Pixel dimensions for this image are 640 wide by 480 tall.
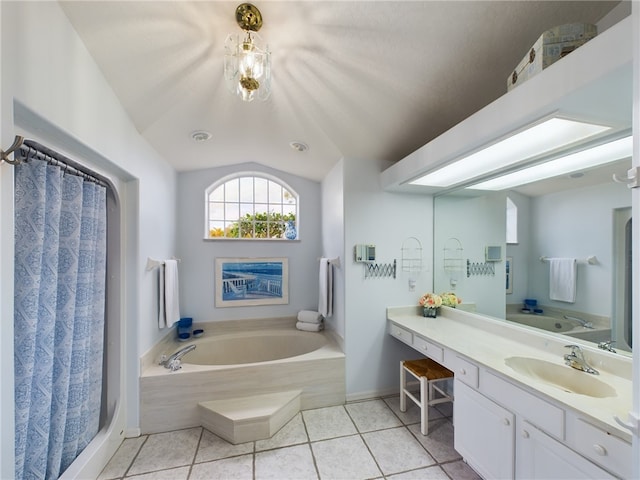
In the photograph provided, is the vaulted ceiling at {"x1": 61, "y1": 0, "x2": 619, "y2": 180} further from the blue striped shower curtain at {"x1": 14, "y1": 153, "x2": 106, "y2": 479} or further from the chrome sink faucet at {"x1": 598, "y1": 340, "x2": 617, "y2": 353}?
the chrome sink faucet at {"x1": 598, "y1": 340, "x2": 617, "y2": 353}

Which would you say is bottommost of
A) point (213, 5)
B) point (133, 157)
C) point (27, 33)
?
point (133, 157)

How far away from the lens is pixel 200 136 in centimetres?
239

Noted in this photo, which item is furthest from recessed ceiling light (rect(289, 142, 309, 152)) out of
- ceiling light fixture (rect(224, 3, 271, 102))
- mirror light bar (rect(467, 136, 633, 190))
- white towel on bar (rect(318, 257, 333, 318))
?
mirror light bar (rect(467, 136, 633, 190))

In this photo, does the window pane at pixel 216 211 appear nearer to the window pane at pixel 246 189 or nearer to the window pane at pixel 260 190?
the window pane at pixel 246 189

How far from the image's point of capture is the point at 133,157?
80.0 inches

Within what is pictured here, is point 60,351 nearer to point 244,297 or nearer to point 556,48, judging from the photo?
point 244,297

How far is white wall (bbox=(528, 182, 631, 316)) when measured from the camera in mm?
1505

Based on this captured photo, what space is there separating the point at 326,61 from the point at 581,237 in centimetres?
198

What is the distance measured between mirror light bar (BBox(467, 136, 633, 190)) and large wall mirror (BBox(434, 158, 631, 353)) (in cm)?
5

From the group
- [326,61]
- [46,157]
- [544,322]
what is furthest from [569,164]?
[46,157]

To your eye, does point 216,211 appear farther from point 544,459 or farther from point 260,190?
point 544,459

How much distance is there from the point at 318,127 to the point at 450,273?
1.97 m

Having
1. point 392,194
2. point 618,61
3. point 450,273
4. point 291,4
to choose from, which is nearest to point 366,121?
point 392,194

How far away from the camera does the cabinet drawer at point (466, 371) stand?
1603mm
